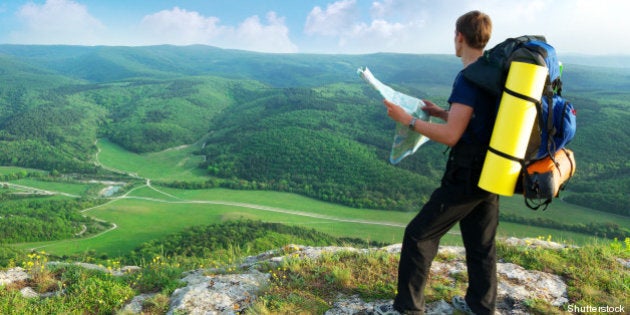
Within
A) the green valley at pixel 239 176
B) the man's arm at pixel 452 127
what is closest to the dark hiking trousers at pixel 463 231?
the man's arm at pixel 452 127

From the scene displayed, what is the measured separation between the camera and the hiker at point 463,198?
3646 mm

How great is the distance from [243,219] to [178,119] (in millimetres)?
114851

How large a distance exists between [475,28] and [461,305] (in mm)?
3163

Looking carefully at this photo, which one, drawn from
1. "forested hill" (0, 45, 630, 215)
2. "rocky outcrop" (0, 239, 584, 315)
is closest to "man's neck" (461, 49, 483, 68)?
"rocky outcrop" (0, 239, 584, 315)

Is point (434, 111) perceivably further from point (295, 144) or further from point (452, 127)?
point (295, 144)

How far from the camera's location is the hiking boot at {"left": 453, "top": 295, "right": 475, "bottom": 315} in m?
4.55

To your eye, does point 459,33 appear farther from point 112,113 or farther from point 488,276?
point 112,113

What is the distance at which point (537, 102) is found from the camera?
3430 mm

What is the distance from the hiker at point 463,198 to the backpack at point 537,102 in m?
0.17

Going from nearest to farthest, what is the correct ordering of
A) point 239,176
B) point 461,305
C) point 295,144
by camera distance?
point 461,305 < point 239,176 < point 295,144

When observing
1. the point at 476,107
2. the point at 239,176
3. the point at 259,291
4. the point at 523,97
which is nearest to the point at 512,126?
the point at 523,97

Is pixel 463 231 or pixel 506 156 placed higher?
pixel 506 156

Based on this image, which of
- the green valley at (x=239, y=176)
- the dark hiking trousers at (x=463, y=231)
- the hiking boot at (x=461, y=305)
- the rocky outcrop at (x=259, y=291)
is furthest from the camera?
the green valley at (x=239, y=176)

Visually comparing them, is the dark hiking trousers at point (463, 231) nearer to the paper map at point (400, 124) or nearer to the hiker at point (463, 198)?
the hiker at point (463, 198)
